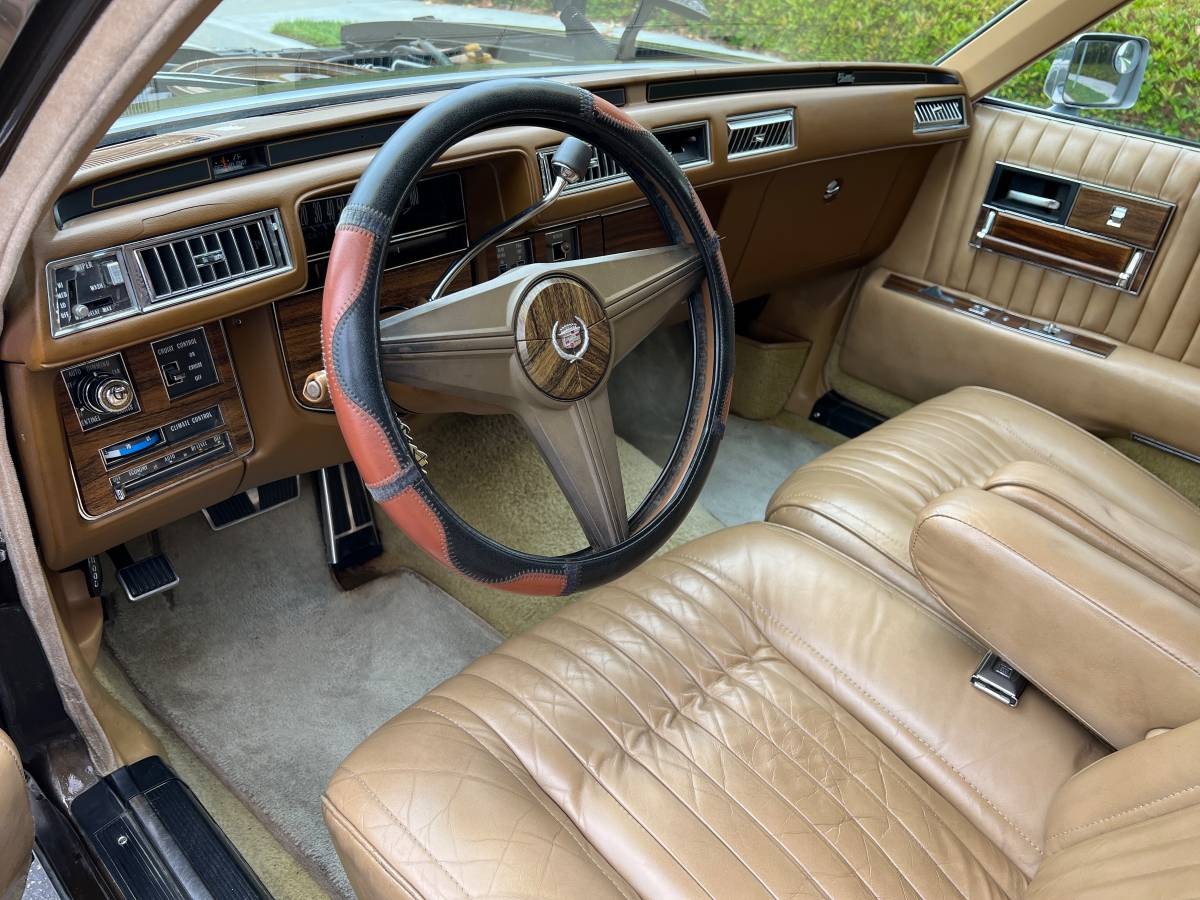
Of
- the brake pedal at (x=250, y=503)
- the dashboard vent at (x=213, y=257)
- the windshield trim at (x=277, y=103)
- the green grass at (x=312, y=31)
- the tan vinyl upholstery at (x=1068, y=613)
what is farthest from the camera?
the brake pedal at (x=250, y=503)

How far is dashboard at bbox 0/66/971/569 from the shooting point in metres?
1.06

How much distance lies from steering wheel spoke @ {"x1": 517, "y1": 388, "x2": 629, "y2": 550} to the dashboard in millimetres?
130

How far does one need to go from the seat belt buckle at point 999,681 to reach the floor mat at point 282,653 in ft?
3.19

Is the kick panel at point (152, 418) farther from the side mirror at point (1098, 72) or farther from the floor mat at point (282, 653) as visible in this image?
the side mirror at point (1098, 72)

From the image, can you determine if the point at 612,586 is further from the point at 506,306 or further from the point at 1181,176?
the point at 1181,176

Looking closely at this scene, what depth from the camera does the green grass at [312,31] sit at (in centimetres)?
145

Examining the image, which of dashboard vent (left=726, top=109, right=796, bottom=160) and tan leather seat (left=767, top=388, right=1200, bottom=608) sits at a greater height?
dashboard vent (left=726, top=109, right=796, bottom=160)

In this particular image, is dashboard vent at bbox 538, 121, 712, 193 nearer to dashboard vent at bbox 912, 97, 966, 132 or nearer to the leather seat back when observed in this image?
dashboard vent at bbox 912, 97, 966, 132

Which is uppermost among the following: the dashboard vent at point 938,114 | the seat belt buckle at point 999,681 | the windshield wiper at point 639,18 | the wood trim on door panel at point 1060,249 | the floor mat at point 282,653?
the windshield wiper at point 639,18

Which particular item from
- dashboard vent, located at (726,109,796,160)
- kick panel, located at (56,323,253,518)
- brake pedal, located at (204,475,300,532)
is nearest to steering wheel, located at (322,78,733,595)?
kick panel, located at (56,323,253,518)

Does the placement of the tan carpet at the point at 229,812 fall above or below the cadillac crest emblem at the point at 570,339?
below

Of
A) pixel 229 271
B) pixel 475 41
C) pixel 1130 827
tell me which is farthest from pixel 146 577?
pixel 1130 827


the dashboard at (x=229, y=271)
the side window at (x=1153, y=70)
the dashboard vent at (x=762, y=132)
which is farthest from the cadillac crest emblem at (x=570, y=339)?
the side window at (x=1153, y=70)

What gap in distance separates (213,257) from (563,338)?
17.3 inches
